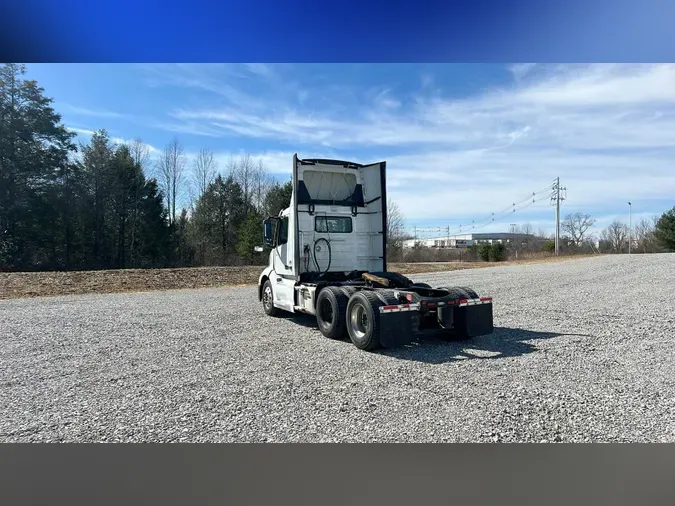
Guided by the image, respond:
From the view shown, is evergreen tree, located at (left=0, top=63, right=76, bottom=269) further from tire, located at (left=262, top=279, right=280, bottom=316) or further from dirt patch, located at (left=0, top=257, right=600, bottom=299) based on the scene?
tire, located at (left=262, top=279, right=280, bottom=316)

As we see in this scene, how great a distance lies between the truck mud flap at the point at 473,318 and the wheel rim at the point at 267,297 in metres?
4.60

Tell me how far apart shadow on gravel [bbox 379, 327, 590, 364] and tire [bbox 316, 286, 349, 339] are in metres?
1.02

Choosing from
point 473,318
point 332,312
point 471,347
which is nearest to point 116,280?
point 332,312

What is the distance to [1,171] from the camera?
16.8 meters

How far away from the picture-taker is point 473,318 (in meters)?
7.38

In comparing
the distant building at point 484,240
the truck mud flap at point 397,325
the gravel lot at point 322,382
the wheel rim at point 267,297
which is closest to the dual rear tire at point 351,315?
the truck mud flap at point 397,325

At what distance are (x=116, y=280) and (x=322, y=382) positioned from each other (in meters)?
15.7

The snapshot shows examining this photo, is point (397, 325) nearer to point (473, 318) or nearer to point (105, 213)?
point (473, 318)

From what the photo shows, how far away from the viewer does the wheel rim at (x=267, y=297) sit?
10.5 m

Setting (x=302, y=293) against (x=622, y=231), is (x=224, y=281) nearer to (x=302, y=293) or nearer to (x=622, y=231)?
(x=302, y=293)

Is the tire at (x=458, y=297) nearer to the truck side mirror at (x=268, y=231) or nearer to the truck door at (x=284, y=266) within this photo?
the truck door at (x=284, y=266)
